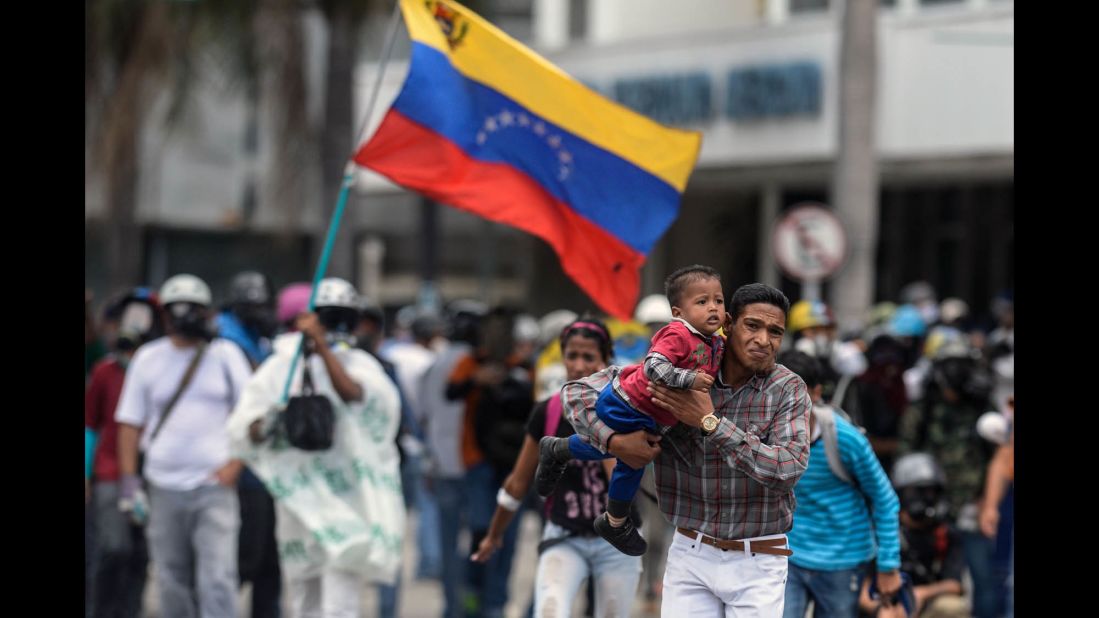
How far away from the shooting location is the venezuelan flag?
7.61m

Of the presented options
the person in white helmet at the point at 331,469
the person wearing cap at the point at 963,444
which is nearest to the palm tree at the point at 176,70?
the person wearing cap at the point at 963,444

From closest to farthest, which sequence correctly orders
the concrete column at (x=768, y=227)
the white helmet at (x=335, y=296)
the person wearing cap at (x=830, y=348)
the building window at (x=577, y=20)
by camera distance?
the white helmet at (x=335, y=296) → the person wearing cap at (x=830, y=348) → the concrete column at (x=768, y=227) → the building window at (x=577, y=20)

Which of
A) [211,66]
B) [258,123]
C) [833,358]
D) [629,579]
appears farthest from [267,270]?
[629,579]

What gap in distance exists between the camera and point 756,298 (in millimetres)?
5086

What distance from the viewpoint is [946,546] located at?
8.70m

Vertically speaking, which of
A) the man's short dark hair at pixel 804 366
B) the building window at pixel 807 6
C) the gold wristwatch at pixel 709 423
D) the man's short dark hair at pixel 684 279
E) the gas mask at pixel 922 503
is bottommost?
the gas mask at pixel 922 503

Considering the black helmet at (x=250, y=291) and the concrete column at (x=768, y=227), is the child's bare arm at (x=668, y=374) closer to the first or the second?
the black helmet at (x=250, y=291)

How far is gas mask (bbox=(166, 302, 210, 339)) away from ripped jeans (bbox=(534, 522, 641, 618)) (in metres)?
2.41

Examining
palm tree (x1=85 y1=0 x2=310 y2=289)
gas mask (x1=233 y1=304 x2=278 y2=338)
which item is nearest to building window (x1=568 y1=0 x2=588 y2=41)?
palm tree (x1=85 y1=0 x2=310 y2=289)

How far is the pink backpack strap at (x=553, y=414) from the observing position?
21.4ft

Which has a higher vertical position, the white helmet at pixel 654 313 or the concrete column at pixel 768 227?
the concrete column at pixel 768 227

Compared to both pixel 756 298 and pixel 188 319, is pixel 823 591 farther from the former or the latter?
pixel 188 319
